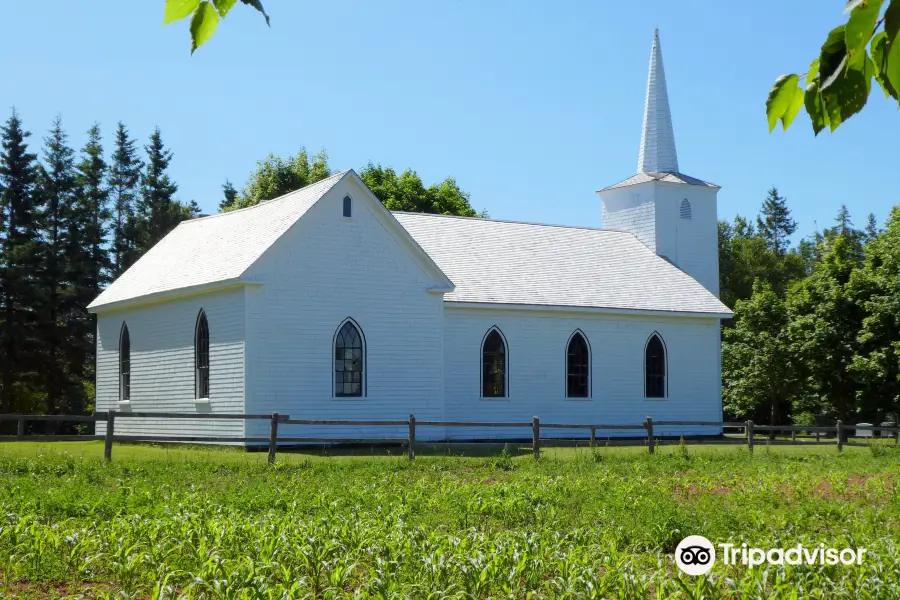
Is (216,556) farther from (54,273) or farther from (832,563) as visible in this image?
(54,273)

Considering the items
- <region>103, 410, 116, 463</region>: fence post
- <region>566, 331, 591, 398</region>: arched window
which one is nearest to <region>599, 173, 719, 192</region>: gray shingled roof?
<region>566, 331, 591, 398</region>: arched window

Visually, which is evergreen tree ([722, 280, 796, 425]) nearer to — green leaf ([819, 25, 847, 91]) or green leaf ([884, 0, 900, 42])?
green leaf ([819, 25, 847, 91])

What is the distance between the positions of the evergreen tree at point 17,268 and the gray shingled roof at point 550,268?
2368 cm

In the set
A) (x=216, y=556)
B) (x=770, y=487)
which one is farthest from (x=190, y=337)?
(x=216, y=556)

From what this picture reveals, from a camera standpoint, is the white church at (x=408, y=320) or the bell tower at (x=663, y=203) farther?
the bell tower at (x=663, y=203)

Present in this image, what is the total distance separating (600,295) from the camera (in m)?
35.5

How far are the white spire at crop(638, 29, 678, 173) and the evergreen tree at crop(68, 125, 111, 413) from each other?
29857 mm

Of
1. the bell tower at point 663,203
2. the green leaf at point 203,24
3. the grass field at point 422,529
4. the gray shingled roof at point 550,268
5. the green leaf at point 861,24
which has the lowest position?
the grass field at point 422,529

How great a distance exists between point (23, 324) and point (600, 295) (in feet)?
102

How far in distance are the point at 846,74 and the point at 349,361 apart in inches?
1069

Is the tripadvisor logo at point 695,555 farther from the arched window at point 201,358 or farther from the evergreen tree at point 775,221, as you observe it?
the evergreen tree at point 775,221

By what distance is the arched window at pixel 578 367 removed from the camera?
113ft

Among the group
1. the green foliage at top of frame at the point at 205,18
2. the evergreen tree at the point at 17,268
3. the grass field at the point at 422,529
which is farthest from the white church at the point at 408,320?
the green foliage at top of frame at the point at 205,18

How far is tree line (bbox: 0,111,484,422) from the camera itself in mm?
51938
